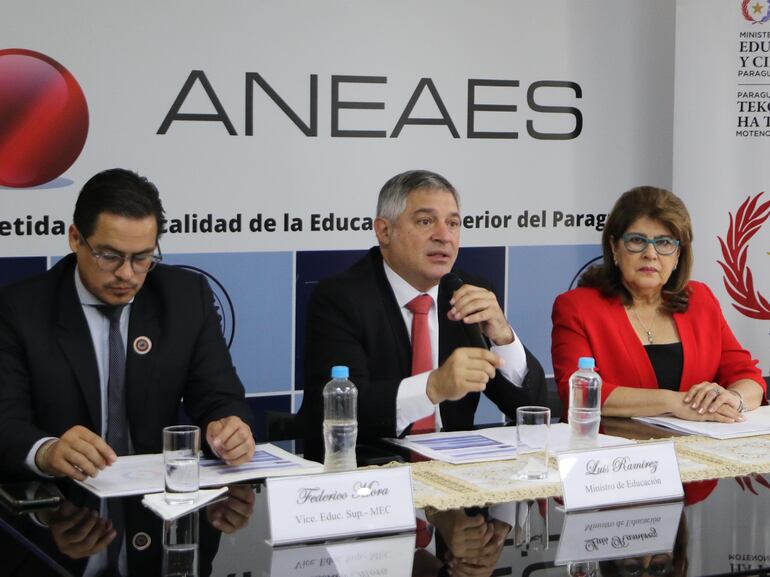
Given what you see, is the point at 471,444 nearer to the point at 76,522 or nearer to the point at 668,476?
the point at 668,476

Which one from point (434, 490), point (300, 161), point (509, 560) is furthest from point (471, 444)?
point (300, 161)

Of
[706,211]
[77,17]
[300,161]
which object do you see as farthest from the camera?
[706,211]

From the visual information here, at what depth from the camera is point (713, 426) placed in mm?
3131

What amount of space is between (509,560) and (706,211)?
3446mm

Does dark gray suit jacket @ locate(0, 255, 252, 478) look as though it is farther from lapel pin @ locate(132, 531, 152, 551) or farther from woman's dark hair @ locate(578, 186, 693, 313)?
woman's dark hair @ locate(578, 186, 693, 313)

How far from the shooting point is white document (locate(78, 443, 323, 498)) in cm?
238

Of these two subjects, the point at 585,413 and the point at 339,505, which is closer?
the point at 339,505

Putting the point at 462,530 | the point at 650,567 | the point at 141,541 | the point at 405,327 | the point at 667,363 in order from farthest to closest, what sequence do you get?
the point at 667,363
the point at 405,327
the point at 462,530
the point at 141,541
the point at 650,567

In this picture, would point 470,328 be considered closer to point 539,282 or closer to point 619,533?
point 619,533

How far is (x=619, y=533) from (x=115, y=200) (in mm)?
1527

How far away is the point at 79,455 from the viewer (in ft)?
7.91

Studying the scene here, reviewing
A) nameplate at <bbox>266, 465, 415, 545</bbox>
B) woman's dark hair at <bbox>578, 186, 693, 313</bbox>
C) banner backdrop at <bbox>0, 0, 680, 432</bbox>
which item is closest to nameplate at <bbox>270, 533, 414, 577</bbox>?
nameplate at <bbox>266, 465, 415, 545</bbox>

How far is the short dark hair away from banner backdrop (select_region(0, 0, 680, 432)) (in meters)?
1.37

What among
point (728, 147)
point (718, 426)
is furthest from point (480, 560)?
point (728, 147)
